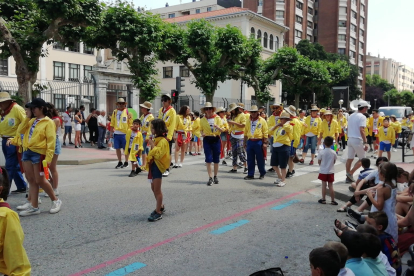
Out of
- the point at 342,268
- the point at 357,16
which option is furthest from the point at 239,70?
the point at 357,16

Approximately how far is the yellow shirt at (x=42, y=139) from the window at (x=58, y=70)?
112 feet

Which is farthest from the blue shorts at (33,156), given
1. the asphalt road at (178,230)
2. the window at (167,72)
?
the window at (167,72)

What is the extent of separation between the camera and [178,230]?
568 cm

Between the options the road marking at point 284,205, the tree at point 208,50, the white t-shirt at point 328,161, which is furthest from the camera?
the tree at point 208,50

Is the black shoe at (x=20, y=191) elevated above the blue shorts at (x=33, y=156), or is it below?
below

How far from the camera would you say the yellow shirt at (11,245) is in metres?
2.38

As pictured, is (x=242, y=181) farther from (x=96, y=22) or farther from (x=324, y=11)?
(x=324, y=11)

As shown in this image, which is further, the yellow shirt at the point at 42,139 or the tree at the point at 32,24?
the tree at the point at 32,24

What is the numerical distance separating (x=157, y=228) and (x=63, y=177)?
5.23 metres

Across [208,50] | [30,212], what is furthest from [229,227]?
[208,50]

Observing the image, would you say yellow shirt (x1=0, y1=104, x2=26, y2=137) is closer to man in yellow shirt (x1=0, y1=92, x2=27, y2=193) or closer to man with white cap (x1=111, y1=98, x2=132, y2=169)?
man in yellow shirt (x1=0, y1=92, x2=27, y2=193)

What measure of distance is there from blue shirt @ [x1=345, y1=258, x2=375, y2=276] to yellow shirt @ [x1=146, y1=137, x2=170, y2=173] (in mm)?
3426

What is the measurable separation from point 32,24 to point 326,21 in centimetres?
6548

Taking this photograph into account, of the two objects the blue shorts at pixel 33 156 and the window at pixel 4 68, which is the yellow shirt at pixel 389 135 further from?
the window at pixel 4 68
